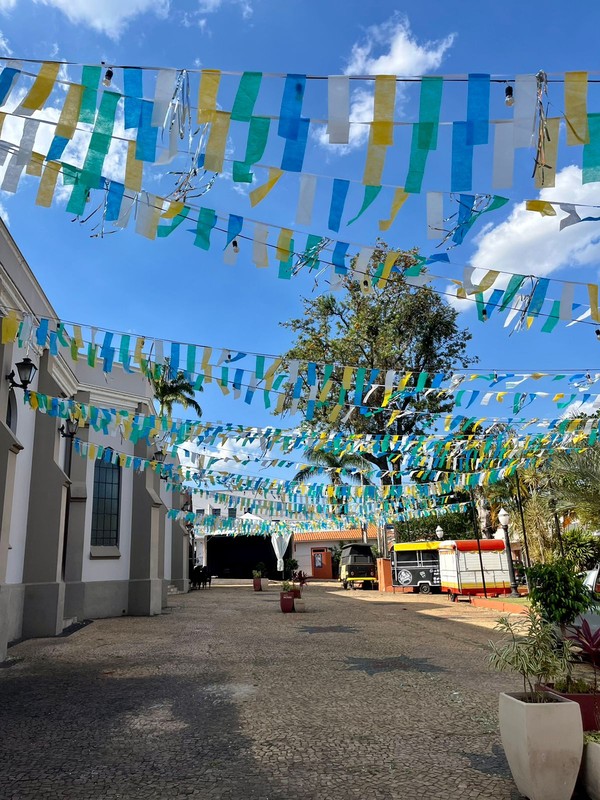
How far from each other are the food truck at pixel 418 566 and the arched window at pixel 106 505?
1639 cm

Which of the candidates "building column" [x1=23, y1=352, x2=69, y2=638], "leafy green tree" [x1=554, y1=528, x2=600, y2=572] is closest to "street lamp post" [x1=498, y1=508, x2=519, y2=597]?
"leafy green tree" [x1=554, y1=528, x2=600, y2=572]

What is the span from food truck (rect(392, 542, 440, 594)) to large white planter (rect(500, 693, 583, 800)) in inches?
1006

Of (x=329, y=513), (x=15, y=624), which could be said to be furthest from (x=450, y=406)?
(x=15, y=624)

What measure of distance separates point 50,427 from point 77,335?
246 inches

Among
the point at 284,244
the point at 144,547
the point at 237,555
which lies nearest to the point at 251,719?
the point at 284,244

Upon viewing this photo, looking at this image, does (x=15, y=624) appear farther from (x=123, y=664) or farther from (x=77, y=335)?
(x=77, y=335)

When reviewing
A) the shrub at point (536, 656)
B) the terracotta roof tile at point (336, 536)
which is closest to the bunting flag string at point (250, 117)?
the shrub at point (536, 656)

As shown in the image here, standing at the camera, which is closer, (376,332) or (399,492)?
(399,492)

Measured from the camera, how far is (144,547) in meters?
17.9

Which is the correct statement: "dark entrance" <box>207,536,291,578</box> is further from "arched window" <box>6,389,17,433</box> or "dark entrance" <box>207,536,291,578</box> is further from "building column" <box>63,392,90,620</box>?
"arched window" <box>6,389,17,433</box>

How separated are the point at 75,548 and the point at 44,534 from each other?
9.06 ft

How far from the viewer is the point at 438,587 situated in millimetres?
29625

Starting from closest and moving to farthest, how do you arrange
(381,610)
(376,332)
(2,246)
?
(2,246)
(381,610)
(376,332)

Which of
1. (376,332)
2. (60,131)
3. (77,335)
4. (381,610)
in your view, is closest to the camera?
(60,131)
